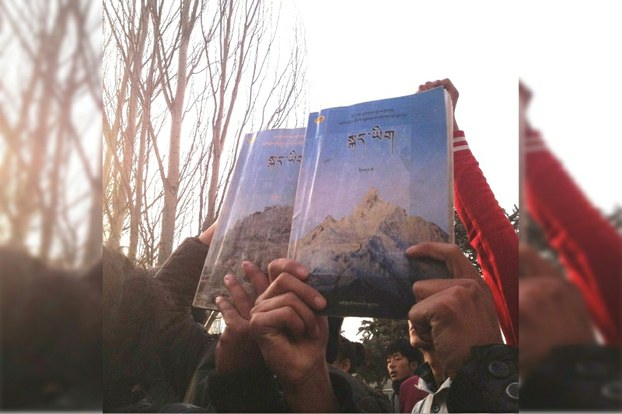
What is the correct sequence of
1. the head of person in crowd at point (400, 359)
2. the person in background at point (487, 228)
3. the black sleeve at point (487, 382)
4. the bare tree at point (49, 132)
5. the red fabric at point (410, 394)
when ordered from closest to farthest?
the bare tree at point (49, 132) < the black sleeve at point (487, 382) < the person in background at point (487, 228) < the red fabric at point (410, 394) < the head of person in crowd at point (400, 359)

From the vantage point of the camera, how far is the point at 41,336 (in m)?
0.37

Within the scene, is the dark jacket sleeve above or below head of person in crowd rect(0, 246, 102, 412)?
above

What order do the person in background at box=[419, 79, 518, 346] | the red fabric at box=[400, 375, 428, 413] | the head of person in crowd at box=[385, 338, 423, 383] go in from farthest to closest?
1. the head of person in crowd at box=[385, 338, 423, 383]
2. the red fabric at box=[400, 375, 428, 413]
3. the person in background at box=[419, 79, 518, 346]

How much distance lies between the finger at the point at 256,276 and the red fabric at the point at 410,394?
0.42m

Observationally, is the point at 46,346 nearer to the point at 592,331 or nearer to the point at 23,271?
the point at 23,271

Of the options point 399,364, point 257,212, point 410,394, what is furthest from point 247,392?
point 399,364

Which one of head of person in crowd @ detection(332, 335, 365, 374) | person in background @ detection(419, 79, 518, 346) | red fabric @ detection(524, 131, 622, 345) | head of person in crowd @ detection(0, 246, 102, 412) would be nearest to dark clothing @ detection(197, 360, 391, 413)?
head of person in crowd @ detection(332, 335, 365, 374)

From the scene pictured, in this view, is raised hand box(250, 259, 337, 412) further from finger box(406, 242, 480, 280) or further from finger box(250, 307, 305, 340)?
finger box(406, 242, 480, 280)

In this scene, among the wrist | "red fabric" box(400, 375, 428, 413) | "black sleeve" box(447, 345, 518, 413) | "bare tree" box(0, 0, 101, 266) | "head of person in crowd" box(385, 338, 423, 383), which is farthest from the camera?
"head of person in crowd" box(385, 338, 423, 383)

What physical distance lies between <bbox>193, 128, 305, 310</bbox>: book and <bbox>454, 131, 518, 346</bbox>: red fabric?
0.83 ft

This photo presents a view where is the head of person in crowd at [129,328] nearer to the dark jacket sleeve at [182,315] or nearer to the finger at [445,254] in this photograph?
the dark jacket sleeve at [182,315]

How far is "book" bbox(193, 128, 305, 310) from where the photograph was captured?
2.48ft

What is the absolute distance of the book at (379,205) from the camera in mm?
628

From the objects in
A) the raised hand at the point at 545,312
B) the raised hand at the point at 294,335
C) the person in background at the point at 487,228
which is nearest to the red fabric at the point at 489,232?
the person in background at the point at 487,228
